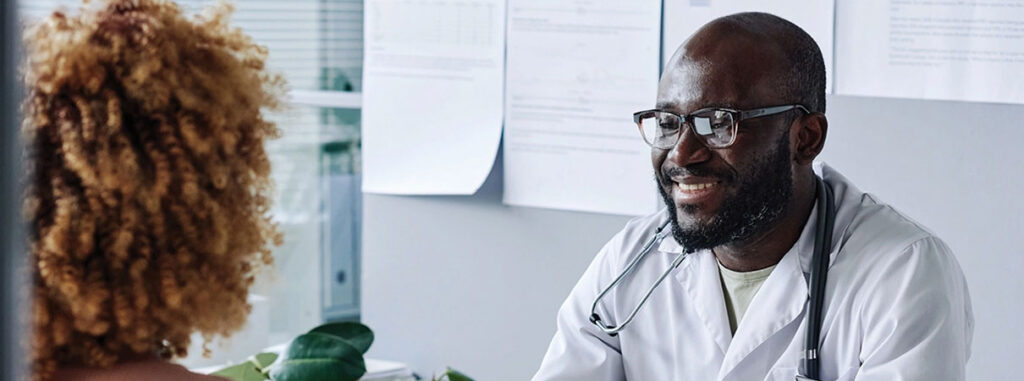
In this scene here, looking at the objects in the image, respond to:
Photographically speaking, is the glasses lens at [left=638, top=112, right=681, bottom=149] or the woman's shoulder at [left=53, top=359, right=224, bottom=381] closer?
the woman's shoulder at [left=53, top=359, right=224, bottom=381]

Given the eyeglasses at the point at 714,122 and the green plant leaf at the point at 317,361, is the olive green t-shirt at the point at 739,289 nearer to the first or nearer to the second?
the eyeglasses at the point at 714,122

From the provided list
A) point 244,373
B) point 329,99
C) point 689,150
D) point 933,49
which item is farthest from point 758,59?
point 329,99

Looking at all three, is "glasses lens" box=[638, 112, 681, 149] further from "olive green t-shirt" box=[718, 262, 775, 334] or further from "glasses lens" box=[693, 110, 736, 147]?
"olive green t-shirt" box=[718, 262, 775, 334]

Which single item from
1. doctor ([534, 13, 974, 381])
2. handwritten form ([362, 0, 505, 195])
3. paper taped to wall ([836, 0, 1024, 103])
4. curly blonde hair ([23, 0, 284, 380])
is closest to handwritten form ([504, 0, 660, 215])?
handwritten form ([362, 0, 505, 195])

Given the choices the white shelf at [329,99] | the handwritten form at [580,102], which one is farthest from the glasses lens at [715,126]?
the white shelf at [329,99]

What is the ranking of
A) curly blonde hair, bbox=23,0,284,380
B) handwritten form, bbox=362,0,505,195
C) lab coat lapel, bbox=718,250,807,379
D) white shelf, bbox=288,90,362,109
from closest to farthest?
curly blonde hair, bbox=23,0,284,380 < lab coat lapel, bbox=718,250,807,379 < handwritten form, bbox=362,0,505,195 < white shelf, bbox=288,90,362,109

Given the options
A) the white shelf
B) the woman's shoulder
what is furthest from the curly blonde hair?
the white shelf

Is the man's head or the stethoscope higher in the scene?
the man's head

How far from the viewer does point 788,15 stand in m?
1.88

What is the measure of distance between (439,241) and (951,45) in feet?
3.59

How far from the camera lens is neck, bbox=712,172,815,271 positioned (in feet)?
5.13

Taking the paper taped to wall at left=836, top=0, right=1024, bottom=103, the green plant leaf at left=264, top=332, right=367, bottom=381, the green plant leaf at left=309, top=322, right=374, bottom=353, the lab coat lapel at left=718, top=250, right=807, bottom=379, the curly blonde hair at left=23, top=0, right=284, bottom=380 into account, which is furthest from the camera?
the green plant leaf at left=309, top=322, right=374, bottom=353

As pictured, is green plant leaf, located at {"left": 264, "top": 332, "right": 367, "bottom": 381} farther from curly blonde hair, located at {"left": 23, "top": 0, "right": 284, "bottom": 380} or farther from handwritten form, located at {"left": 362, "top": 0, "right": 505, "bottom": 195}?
curly blonde hair, located at {"left": 23, "top": 0, "right": 284, "bottom": 380}

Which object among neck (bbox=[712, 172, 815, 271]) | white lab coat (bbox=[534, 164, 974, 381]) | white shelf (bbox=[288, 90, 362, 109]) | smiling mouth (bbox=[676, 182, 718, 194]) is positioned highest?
white shelf (bbox=[288, 90, 362, 109])
